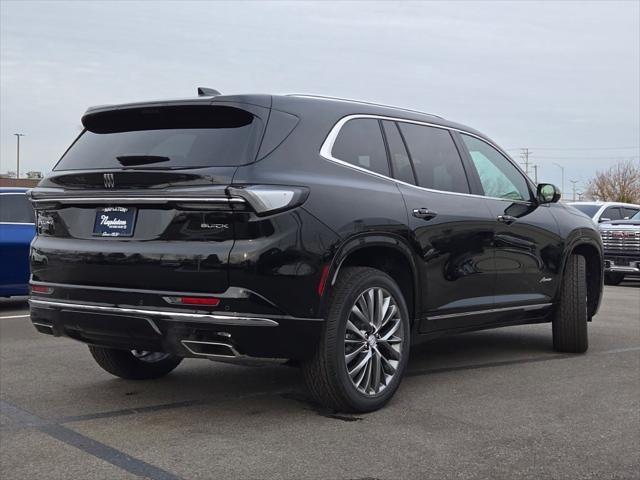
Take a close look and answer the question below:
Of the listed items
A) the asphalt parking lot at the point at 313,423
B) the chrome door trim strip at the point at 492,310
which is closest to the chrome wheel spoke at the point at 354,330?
the asphalt parking lot at the point at 313,423

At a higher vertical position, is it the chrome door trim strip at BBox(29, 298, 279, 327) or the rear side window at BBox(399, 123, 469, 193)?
the rear side window at BBox(399, 123, 469, 193)

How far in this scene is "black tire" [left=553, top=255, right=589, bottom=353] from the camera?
281 inches

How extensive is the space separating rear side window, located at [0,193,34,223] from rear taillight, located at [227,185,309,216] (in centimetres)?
725

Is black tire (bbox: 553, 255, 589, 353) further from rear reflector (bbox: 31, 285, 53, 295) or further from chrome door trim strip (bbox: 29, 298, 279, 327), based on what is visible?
rear reflector (bbox: 31, 285, 53, 295)

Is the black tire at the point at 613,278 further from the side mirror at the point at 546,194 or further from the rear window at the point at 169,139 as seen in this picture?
the rear window at the point at 169,139

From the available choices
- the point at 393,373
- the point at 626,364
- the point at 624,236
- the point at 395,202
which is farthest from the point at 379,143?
the point at 624,236

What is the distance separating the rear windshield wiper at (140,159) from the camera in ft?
15.5

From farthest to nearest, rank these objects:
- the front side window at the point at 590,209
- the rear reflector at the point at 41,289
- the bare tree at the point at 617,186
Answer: the bare tree at the point at 617,186 < the front side window at the point at 590,209 < the rear reflector at the point at 41,289

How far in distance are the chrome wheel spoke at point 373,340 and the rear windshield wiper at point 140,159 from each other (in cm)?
137

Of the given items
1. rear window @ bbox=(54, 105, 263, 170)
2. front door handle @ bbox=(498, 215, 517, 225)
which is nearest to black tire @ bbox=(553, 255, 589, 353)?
front door handle @ bbox=(498, 215, 517, 225)

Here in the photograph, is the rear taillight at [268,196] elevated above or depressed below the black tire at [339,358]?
above

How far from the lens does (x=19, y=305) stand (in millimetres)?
11641

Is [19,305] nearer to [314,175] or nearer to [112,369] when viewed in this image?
[112,369]

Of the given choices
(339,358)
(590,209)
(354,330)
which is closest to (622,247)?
(590,209)
